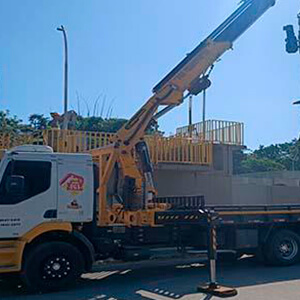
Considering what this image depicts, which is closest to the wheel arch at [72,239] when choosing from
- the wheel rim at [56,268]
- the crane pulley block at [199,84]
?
the wheel rim at [56,268]

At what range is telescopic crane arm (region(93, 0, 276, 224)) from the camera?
536 inches

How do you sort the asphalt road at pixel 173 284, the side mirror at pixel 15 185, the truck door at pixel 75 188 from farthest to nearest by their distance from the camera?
the truck door at pixel 75 188 < the side mirror at pixel 15 185 < the asphalt road at pixel 173 284

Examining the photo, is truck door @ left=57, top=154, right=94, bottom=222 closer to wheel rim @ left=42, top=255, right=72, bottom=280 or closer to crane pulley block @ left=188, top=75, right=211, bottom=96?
wheel rim @ left=42, top=255, right=72, bottom=280

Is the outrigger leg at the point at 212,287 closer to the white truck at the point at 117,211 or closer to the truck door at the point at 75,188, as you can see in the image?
the white truck at the point at 117,211

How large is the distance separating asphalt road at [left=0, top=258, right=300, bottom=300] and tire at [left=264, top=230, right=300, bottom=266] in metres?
0.29

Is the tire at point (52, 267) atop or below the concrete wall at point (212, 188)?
below

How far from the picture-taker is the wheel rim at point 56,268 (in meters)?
10.6

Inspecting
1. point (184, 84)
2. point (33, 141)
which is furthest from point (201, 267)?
point (33, 141)

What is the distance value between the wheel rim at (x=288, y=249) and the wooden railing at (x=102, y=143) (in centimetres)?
710

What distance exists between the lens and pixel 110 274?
43.1ft

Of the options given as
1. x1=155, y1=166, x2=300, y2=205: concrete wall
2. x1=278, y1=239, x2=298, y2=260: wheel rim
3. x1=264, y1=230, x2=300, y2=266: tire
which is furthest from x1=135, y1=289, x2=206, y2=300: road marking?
x1=155, y1=166, x2=300, y2=205: concrete wall

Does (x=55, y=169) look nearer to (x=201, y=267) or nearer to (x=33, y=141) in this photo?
(x=201, y=267)

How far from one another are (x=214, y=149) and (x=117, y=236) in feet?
37.7

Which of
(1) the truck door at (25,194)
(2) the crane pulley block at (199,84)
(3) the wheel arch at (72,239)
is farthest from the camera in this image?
(2) the crane pulley block at (199,84)
